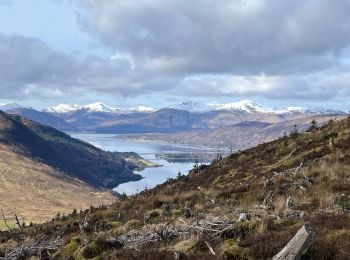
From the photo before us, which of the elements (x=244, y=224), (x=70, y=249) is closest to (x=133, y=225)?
(x=70, y=249)

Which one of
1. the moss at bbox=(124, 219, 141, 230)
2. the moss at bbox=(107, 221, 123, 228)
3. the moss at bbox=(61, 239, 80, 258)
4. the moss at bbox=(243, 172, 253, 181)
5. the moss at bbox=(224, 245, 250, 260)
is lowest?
the moss at bbox=(107, 221, 123, 228)

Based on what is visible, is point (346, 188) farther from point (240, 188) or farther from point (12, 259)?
point (12, 259)

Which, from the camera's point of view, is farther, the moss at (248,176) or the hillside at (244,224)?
the moss at (248,176)

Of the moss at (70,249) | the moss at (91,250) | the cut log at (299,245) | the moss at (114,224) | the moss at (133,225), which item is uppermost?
the cut log at (299,245)

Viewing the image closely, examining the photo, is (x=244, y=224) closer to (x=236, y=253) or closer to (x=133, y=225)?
(x=236, y=253)

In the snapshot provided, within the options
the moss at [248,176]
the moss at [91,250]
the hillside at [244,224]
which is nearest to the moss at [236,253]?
the hillside at [244,224]

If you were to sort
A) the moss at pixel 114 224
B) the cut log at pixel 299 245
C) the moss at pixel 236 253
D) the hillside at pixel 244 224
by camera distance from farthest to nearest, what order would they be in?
the moss at pixel 114 224
the hillside at pixel 244 224
the moss at pixel 236 253
the cut log at pixel 299 245

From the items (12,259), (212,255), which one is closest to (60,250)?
(12,259)

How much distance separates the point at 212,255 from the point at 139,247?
289 cm

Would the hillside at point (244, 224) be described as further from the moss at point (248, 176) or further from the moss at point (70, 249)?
the moss at point (248, 176)

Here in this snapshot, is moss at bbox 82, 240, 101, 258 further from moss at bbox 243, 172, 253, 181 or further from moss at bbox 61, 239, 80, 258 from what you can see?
moss at bbox 243, 172, 253, 181

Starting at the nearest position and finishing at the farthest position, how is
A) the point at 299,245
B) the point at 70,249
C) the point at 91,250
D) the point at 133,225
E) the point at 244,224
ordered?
the point at 299,245 → the point at 244,224 → the point at 91,250 → the point at 70,249 → the point at 133,225

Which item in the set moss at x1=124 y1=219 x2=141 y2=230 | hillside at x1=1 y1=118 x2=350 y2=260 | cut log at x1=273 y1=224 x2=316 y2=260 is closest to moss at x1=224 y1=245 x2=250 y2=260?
hillside at x1=1 y1=118 x2=350 y2=260

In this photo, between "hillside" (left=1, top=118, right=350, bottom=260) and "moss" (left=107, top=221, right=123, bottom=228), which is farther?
"moss" (left=107, top=221, right=123, bottom=228)
